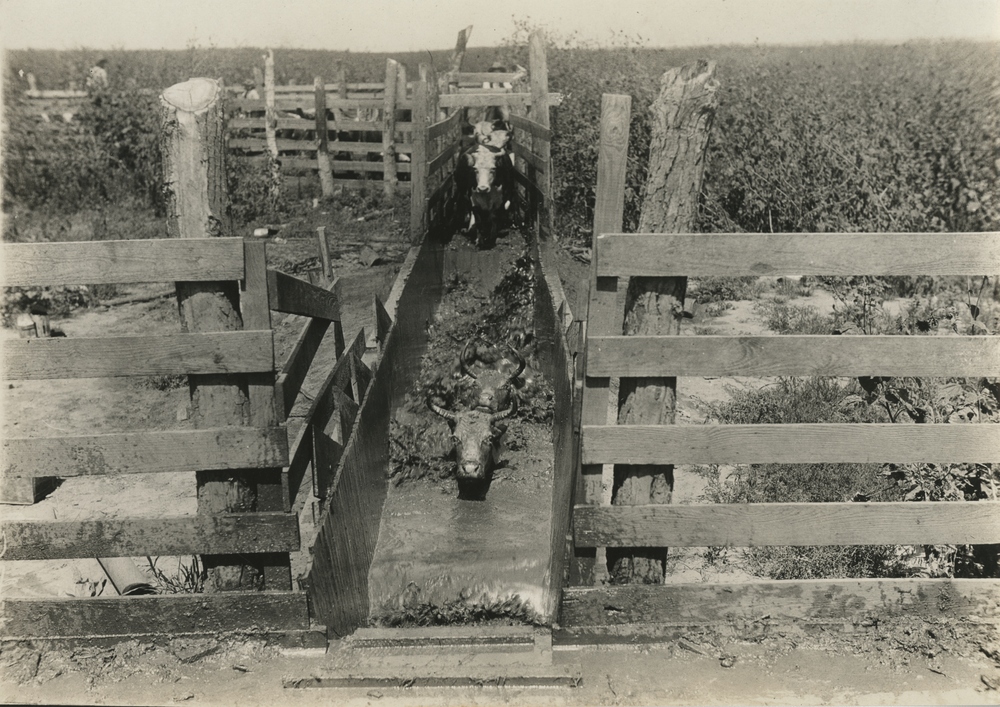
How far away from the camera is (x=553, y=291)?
7273 mm

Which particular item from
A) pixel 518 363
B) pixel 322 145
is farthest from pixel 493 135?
pixel 518 363

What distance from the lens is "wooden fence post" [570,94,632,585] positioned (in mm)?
3502

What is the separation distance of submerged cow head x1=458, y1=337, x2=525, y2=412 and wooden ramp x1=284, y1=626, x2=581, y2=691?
2650 millimetres

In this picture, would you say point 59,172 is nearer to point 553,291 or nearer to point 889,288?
point 553,291

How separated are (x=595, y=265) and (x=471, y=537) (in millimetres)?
2396

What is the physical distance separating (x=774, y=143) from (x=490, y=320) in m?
5.29

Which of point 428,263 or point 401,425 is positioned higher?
point 428,263

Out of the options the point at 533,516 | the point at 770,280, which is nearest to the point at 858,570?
the point at 533,516

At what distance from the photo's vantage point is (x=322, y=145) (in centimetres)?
1555

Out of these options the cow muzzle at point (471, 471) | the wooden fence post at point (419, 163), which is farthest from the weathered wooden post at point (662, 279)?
the wooden fence post at point (419, 163)

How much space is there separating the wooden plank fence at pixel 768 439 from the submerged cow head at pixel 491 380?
9.26 ft

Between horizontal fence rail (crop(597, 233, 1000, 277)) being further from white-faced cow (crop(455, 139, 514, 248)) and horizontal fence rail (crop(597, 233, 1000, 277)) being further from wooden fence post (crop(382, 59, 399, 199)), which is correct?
wooden fence post (crop(382, 59, 399, 199))

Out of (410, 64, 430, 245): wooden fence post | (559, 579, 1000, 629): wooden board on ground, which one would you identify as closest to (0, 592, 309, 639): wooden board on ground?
(559, 579, 1000, 629): wooden board on ground

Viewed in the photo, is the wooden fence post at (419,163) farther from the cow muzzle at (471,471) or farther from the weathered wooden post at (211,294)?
the weathered wooden post at (211,294)
